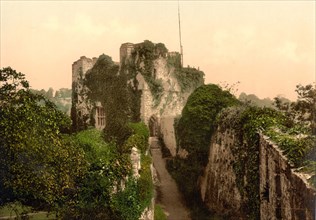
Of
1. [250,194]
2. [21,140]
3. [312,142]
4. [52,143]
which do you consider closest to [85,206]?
[52,143]

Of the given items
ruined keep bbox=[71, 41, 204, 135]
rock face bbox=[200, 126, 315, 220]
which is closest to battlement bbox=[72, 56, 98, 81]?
ruined keep bbox=[71, 41, 204, 135]

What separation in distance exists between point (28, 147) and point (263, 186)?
7.71 m

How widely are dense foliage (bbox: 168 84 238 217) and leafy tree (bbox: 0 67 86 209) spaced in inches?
469

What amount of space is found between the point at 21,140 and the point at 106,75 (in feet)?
A: 67.3

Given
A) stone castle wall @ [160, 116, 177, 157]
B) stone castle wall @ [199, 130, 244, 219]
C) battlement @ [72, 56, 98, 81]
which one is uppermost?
battlement @ [72, 56, 98, 81]

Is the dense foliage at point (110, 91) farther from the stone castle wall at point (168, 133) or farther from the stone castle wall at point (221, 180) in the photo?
the stone castle wall at point (221, 180)

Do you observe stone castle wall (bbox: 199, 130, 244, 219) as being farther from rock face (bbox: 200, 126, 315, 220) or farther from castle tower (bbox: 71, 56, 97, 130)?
castle tower (bbox: 71, 56, 97, 130)

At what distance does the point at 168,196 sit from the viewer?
23.7 m

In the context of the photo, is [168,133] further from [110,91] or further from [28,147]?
[28,147]

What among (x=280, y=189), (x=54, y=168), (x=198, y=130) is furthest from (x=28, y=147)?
(x=198, y=130)

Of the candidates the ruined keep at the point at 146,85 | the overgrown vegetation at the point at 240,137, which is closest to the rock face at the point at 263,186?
the overgrown vegetation at the point at 240,137

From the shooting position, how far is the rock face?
8.22 m

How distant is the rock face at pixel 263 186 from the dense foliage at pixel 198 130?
27.2 inches

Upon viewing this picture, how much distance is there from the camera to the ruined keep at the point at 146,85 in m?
30.8
